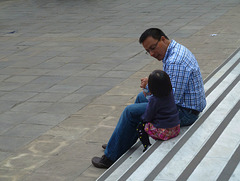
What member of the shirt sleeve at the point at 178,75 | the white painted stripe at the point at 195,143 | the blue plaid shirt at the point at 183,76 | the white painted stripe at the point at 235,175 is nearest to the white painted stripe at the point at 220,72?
the white painted stripe at the point at 195,143

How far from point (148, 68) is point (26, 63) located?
258cm

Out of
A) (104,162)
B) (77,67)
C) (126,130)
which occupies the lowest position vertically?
(77,67)

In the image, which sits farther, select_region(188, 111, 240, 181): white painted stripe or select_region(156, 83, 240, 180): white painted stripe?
select_region(156, 83, 240, 180): white painted stripe

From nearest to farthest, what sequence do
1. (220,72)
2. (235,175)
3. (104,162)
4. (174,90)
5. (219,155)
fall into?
1. (235,175)
2. (219,155)
3. (174,90)
4. (104,162)
5. (220,72)

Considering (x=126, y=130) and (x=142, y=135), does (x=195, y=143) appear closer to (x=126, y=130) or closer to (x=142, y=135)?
(x=142, y=135)

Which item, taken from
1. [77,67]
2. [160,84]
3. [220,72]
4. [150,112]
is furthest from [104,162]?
[77,67]

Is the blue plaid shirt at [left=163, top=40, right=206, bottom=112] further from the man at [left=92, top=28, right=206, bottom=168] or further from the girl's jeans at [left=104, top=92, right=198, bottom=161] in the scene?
the girl's jeans at [left=104, top=92, right=198, bottom=161]

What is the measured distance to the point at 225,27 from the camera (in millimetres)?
11305

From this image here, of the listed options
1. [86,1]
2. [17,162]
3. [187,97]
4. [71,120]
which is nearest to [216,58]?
[71,120]

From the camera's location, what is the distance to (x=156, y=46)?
4652 millimetres

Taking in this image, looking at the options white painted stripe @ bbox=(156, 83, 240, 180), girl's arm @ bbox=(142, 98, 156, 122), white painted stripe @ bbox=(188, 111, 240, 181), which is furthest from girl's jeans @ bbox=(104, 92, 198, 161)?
white painted stripe @ bbox=(188, 111, 240, 181)

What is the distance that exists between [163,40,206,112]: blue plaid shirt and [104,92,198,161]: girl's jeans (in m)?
0.14

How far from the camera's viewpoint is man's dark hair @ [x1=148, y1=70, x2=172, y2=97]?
14.4 ft

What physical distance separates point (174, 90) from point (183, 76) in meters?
0.16
